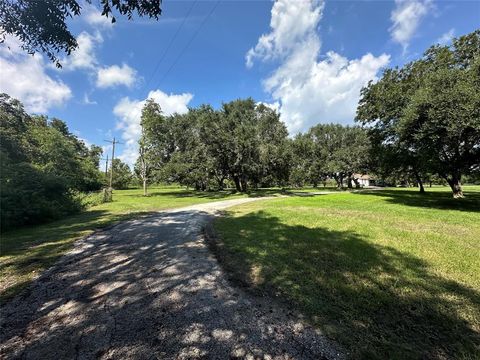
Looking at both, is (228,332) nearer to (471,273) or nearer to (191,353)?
(191,353)

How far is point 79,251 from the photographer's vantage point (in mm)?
6664

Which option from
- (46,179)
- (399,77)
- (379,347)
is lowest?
(379,347)

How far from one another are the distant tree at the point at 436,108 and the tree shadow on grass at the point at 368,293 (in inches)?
407

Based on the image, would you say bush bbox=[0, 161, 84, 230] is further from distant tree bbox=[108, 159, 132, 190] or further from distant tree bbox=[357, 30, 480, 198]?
distant tree bbox=[108, 159, 132, 190]

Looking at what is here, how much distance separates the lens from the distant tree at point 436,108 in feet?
41.2

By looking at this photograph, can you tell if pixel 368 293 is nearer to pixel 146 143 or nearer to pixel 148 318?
pixel 148 318

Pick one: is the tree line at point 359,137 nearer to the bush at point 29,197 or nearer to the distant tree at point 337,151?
the distant tree at point 337,151

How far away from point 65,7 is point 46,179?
11192mm

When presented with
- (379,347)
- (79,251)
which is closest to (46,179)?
(79,251)

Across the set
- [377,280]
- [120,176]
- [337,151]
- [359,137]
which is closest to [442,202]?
[377,280]

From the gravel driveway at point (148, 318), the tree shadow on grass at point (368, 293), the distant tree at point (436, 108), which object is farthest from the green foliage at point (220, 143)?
the gravel driveway at point (148, 318)

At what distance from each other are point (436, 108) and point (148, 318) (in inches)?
642

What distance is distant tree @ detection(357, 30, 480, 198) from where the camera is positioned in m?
12.5

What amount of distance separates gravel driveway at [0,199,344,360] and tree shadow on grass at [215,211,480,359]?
1.54 feet
